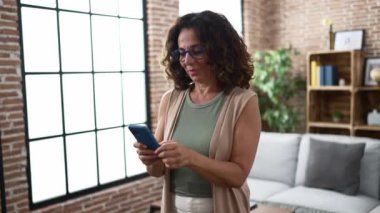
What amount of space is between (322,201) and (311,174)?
0.41 m

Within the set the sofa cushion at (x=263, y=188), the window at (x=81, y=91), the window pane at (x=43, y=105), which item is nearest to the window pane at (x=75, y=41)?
the window at (x=81, y=91)

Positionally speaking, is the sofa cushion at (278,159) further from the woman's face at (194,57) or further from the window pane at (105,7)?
the woman's face at (194,57)

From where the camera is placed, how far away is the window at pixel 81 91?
333 centimetres

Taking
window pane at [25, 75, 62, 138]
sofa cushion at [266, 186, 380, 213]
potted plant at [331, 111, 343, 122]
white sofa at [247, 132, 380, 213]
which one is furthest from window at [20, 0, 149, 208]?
potted plant at [331, 111, 343, 122]

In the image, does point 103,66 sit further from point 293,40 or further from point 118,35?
point 293,40

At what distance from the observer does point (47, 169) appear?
3434mm

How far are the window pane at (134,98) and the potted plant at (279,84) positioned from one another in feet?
5.47

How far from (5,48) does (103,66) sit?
42.0 inches

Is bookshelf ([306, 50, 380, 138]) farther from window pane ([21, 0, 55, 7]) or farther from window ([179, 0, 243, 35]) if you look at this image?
window pane ([21, 0, 55, 7])

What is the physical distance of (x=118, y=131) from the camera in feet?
13.4

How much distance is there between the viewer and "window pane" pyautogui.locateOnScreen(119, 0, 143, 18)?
13.5 feet

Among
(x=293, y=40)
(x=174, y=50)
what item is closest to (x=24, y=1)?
(x=174, y=50)

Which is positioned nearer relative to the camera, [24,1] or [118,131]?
[24,1]

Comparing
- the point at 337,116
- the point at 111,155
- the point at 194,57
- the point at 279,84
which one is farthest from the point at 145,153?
the point at 337,116
